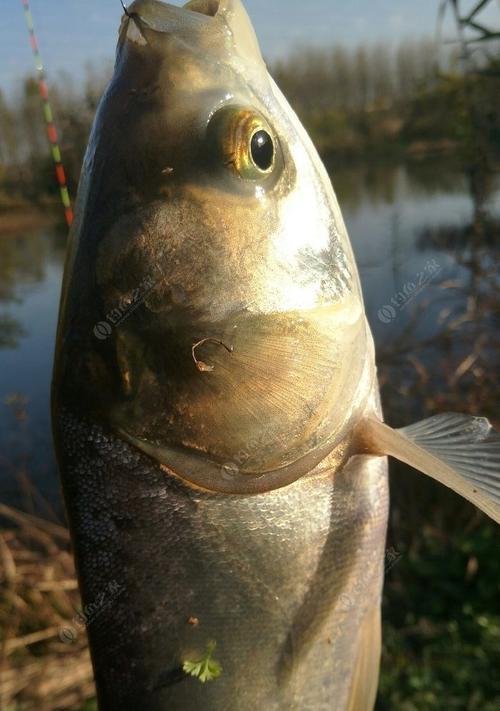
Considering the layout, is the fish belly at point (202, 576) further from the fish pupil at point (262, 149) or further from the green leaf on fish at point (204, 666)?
the fish pupil at point (262, 149)

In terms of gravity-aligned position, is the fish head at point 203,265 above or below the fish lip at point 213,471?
above

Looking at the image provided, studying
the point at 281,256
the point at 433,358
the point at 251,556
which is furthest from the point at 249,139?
the point at 433,358

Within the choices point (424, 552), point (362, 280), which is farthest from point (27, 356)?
point (424, 552)

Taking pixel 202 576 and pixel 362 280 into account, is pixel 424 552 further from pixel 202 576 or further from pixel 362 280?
pixel 362 280

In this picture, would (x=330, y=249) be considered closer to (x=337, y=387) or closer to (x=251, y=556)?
(x=337, y=387)

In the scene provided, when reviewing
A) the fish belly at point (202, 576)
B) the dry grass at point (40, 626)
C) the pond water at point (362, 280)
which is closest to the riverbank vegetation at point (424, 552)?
the dry grass at point (40, 626)

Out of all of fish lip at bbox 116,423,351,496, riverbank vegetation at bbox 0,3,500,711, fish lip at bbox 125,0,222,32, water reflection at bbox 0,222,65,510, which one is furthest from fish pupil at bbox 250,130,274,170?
water reflection at bbox 0,222,65,510
